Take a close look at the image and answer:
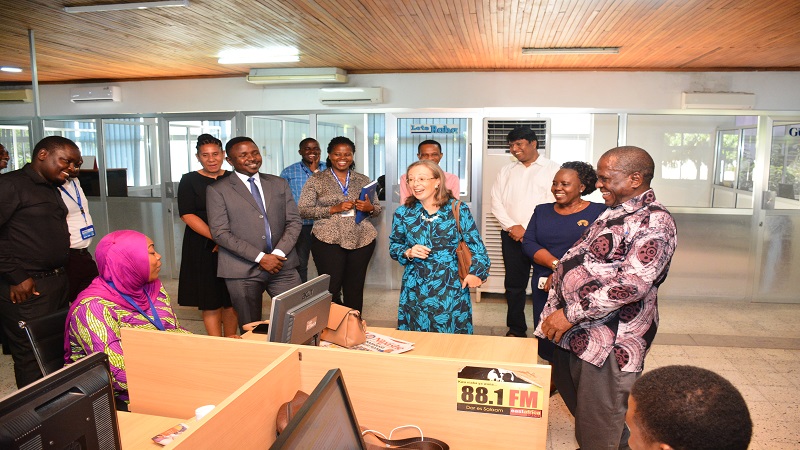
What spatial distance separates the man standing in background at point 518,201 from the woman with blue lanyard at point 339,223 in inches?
48.2

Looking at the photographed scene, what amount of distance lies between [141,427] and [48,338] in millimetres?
700

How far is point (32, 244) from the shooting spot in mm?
3301

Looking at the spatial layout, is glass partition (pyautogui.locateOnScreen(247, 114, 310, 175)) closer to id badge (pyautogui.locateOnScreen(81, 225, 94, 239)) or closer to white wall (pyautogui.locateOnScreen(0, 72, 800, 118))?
white wall (pyautogui.locateOnScreen(0, 72, 800, 118))

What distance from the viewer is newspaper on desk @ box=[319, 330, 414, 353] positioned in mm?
2510

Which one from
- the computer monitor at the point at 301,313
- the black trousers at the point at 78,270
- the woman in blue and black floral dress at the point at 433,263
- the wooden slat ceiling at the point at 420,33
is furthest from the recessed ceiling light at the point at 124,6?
the computer monitor at the point at 301,313

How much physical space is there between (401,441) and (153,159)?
22.2 ft

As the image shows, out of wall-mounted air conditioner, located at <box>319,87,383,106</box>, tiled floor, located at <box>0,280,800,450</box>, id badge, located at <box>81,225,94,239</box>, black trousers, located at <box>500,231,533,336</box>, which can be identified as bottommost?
tiled floor, located at <box>0,280,800,450</box>

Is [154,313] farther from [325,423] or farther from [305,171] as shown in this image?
[305,171]

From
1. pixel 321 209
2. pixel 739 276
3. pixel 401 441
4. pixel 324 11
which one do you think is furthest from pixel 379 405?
pixel 739 276

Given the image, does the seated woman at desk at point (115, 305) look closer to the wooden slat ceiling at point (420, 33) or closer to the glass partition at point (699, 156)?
the wooden slat ceiling at point (420, 33)

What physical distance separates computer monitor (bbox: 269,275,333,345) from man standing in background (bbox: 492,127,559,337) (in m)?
2.58

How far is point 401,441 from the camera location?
1.74m

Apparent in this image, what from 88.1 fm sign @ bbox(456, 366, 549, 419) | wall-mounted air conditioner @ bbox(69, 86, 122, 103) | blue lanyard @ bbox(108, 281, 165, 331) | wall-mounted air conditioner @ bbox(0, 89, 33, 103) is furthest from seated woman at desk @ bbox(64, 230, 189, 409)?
wall-mounted air conditioner @ bbox(0, 89, 33, 103)

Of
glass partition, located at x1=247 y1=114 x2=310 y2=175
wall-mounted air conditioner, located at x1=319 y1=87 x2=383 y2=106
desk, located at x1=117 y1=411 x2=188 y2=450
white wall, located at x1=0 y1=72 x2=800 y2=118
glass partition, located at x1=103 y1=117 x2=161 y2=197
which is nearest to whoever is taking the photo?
desk, located at x1=117 y1=411 x2=188 y2=450
